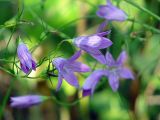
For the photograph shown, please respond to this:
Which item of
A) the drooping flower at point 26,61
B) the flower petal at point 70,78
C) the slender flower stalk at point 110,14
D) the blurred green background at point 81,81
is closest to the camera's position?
the drooping flower at point 26,61

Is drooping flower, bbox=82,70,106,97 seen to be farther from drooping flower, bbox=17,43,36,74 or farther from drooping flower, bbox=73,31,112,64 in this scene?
drooping flower, bbox=17,43,36,74

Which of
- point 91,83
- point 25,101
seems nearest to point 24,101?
point 25,101

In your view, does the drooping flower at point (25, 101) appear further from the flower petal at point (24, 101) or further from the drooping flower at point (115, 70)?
the drooping flower at point (115, 70)

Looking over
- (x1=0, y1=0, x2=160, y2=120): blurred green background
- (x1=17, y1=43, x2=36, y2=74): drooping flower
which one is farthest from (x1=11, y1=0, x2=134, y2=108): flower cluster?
(x1=0, y1=0, x2=160, y2=120): blurred green background

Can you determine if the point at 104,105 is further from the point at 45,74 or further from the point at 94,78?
the point at 45,74

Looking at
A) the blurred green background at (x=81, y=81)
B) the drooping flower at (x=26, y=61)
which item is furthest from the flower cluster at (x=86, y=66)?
the blurred green background at (x=81, y=81)

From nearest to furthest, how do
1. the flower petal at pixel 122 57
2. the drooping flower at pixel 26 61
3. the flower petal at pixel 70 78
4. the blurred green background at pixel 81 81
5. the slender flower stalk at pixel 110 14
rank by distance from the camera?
1. the drooping flower at pixel 26 61
2. the flower petal at pixel 70 78
3. the slender flower stalk at pixel 110 14
4. the flower petal at pixel 122 57
5. the blurred green background at pixel 81 81

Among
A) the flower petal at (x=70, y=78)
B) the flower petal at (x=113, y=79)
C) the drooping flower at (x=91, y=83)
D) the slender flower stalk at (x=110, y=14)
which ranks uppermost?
the slender flower stalk at (x=110, y=14)
